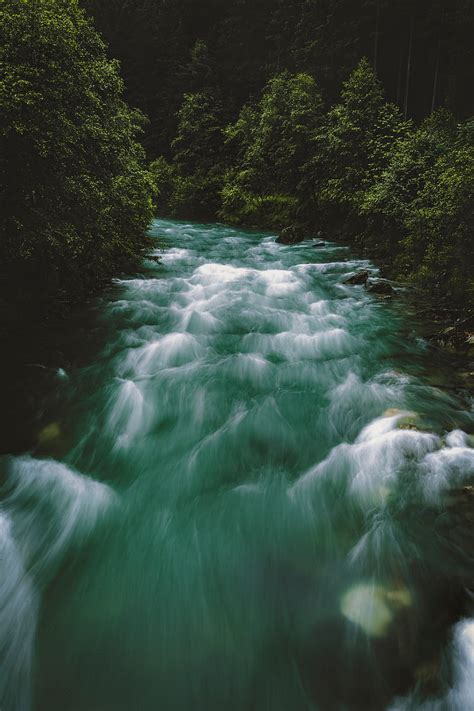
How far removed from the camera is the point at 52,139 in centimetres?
486

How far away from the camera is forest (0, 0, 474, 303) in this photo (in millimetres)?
5074

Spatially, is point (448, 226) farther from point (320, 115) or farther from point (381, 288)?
point (320, 115)

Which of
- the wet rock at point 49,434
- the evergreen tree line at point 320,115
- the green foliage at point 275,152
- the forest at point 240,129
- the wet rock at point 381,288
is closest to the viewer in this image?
the wet rock at point 49,434

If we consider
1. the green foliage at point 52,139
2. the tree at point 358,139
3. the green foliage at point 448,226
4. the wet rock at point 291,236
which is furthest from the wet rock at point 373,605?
the wet rock at point 291,236

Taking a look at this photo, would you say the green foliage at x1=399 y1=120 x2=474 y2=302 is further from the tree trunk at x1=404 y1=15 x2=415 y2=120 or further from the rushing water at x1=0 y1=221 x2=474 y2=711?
the tree trunk at x1=404 y1=15 x2=415 y2=120

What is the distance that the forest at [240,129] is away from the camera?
5.07m

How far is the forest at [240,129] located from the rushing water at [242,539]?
2.59 metres

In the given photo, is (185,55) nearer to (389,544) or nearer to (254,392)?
(254,392)

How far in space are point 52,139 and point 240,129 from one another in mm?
20259

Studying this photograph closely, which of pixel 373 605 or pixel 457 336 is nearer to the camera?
pixel 373 605

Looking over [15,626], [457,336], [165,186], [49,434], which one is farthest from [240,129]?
[15,626]

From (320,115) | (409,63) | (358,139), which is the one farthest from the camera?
→ (409,63)

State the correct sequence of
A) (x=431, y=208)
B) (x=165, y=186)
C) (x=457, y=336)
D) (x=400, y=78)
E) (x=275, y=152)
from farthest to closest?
(x=165, y=186) → (x=400, y=78) → (x=275, y=152) → (x=431, y=208) → (x=457, y=336)

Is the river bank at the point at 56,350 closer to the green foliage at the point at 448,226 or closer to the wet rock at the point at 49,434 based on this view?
the wet rock at the point at 49,434
